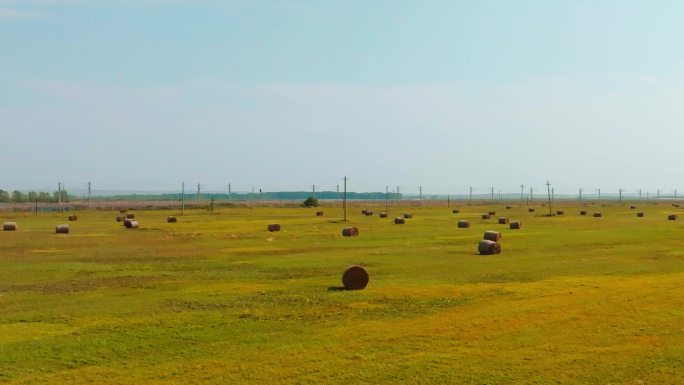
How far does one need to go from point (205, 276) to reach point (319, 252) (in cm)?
1070

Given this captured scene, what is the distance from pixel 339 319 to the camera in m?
18.3

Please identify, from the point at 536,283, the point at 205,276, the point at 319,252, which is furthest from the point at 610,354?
the point at 319,252

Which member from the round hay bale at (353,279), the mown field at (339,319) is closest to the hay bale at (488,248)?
the mown field at (339,319)

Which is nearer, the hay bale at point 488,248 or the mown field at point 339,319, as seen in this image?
the mown field at point 339,319

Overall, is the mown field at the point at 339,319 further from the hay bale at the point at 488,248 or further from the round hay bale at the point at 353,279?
the round hay bale at the point at 353,279

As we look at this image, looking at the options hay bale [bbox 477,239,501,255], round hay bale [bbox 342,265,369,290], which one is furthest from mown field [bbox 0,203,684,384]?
round hay bale [bbox 342,265,369,290]

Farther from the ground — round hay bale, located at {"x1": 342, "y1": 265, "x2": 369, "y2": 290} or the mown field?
Answer: round hay bale, located at {"x1": 342, "y1": 265, "x2": 369, "y2": 290}

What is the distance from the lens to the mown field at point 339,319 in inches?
540

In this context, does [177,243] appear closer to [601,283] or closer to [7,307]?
[7,307]

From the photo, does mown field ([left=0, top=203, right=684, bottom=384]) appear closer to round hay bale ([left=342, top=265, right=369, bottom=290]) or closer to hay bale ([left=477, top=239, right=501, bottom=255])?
hay bale ([left=477, top=239, right=501, bottom=255])

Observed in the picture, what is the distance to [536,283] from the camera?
24500 millimetres

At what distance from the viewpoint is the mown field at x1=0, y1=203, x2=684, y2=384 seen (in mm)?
13719

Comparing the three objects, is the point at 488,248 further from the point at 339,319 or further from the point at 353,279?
the point at 339,319

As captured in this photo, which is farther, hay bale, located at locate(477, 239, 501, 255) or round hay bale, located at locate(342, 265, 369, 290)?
hay bale, located at locate(477, 239, 501, 255)
